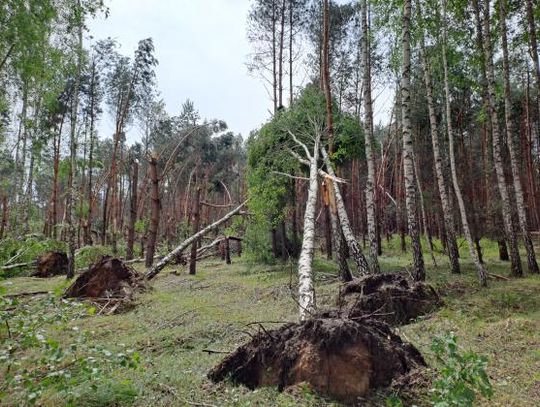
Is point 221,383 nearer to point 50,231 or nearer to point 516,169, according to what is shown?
point 516,169

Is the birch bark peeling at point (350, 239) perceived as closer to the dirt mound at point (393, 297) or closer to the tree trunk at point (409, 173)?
the tree trunk at point (409, 173)

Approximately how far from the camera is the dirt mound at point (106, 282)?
8.95m

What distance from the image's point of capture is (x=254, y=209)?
1287 cm

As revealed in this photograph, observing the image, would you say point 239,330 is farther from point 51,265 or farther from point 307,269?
point 51,265

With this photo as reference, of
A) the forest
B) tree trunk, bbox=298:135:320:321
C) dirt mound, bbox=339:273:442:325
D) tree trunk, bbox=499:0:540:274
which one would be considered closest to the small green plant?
the forest

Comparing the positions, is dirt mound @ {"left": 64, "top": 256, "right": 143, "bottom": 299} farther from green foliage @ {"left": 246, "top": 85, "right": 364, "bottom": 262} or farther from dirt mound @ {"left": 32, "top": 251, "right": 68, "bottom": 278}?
dirt mound @ {"left": 32, "top": 251, "right": 68, "bottom": 278}

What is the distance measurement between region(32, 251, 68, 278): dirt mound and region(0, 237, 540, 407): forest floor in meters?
2.54

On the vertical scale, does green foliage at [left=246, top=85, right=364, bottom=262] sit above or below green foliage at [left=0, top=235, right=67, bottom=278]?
above

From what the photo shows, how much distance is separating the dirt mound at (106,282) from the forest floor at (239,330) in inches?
22.7

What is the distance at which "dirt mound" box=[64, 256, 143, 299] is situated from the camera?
8.95m

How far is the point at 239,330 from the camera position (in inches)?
180

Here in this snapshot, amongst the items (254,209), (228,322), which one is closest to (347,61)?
(254,209)

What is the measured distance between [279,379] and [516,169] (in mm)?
9431

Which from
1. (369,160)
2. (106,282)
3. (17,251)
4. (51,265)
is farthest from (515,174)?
(51,265)
